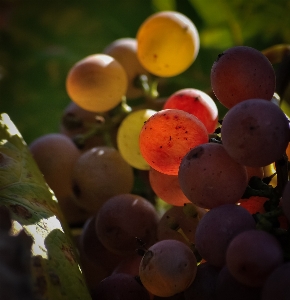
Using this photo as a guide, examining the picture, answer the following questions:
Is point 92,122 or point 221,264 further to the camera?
point 92,122

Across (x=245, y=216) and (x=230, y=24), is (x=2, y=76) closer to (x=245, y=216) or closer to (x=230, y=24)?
(x=230, y=24)

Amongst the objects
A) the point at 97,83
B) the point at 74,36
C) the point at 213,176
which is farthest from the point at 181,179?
the point at 74,36

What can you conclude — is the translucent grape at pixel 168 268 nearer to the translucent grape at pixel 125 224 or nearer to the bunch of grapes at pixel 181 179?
the bunch of grapes at pixel 181 179

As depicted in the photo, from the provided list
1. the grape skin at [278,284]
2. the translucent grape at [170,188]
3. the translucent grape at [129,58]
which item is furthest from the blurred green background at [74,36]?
the grape skin at [278,284]

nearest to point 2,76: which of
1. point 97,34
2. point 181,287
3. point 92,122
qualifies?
point 97,34

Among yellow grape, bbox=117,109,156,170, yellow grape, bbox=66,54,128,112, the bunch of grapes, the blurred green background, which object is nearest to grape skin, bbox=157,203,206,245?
the bunch of grapes
